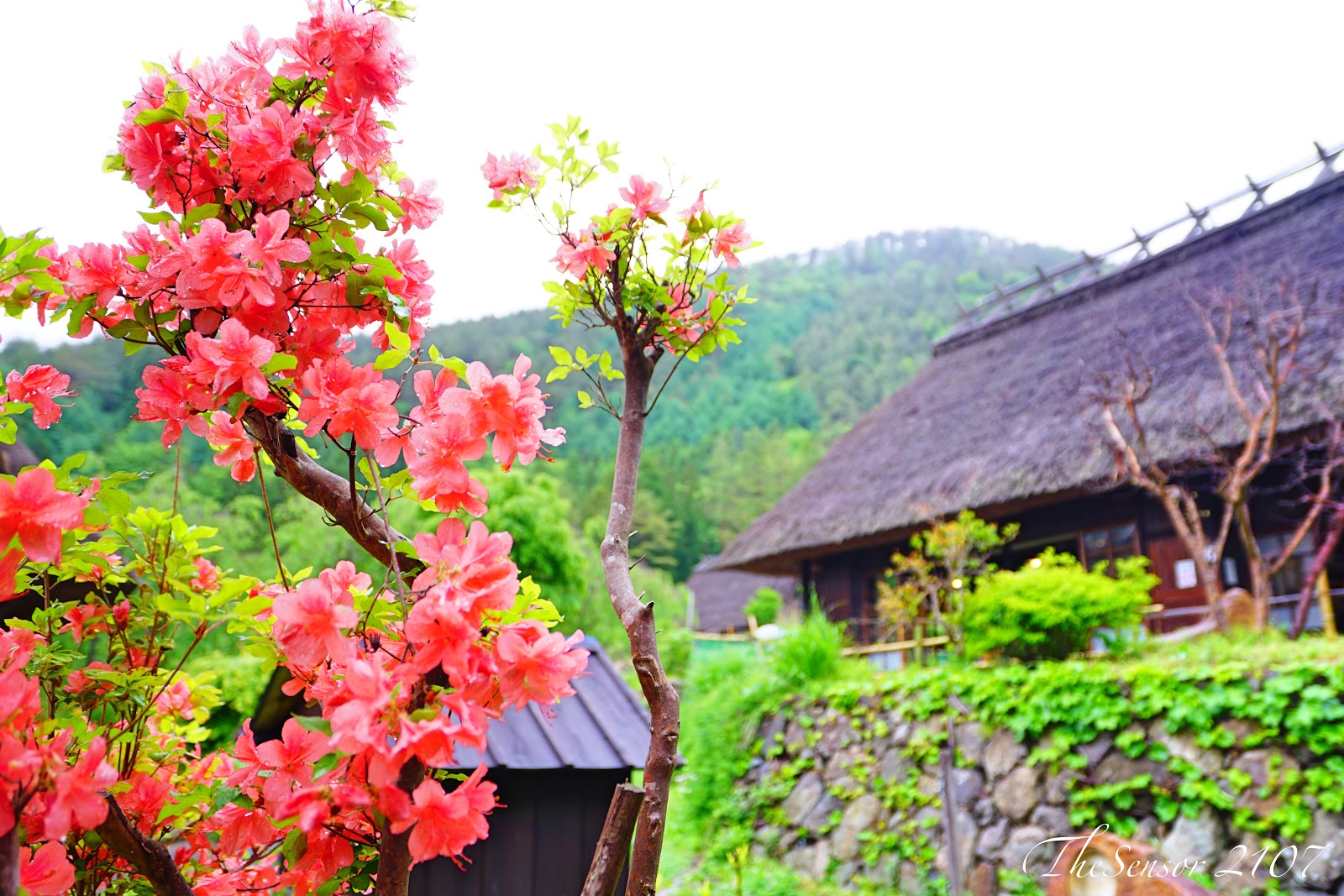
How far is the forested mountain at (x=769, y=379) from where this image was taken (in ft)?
94.3

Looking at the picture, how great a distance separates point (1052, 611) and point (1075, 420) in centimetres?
288

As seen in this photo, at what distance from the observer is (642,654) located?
3.58 ft

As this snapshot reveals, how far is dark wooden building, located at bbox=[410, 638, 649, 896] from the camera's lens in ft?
6.77

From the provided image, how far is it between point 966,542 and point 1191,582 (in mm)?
1715

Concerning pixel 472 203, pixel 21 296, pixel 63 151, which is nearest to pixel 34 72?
pixel 63 151

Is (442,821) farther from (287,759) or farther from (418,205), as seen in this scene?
(418,205)

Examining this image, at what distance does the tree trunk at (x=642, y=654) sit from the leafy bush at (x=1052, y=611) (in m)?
4.49

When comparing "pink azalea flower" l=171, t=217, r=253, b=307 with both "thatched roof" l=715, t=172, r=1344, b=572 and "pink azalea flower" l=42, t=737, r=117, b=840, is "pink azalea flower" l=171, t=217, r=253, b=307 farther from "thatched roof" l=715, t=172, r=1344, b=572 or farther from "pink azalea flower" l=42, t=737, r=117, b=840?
"thatched roof" l=715, t=172, r=1344, b=572

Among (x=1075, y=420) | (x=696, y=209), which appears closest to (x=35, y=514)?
(x=696, y=209)

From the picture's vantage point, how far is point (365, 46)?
96cm

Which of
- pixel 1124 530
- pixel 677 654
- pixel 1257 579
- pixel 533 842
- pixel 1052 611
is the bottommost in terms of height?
pixel 677 654

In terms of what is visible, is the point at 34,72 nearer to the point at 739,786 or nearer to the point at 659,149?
the point at 659,149

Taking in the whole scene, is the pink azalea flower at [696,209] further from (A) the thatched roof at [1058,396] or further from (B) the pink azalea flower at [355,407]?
Result: (A) the thatched roof at [1058,396]

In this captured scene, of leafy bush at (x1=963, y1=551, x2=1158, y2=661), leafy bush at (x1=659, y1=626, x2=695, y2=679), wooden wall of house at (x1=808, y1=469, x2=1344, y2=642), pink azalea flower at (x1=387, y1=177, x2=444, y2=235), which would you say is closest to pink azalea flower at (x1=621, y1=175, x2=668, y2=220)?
pink azalea flower at (x1=387, y1=177, x2=444, y2=235)
